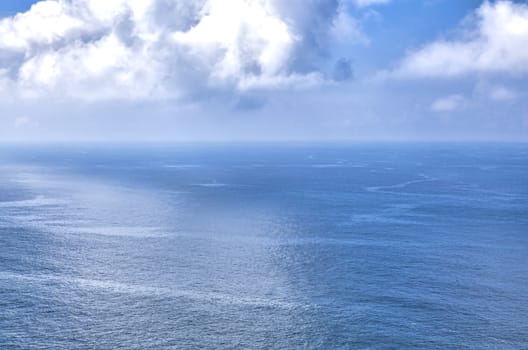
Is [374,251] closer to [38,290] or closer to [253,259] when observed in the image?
[253,259]

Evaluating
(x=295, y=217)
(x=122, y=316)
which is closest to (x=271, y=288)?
(x=122, y=316)

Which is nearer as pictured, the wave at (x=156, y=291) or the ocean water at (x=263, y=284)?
the ocean water at (x=263, y=284)

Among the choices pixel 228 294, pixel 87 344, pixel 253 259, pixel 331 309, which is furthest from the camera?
pixel 253 259

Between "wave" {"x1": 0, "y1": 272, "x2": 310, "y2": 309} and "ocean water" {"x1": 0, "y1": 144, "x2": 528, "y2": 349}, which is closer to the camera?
"ocean water" {"x1": 0, "y1": 144, "x2": 528, "y2": 349}

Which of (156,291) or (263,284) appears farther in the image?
(263,284)

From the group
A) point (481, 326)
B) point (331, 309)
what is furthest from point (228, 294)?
point (481, 326)

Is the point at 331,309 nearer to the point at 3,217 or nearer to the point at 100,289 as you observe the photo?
the point at 100,289

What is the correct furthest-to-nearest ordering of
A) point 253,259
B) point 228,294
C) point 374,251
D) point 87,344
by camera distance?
point 374,251 → point 253,259 → point 228,294 → point 87,344

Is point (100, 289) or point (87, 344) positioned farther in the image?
point (100, 289)

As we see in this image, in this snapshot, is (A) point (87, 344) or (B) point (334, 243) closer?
(A) point (87, 344)
